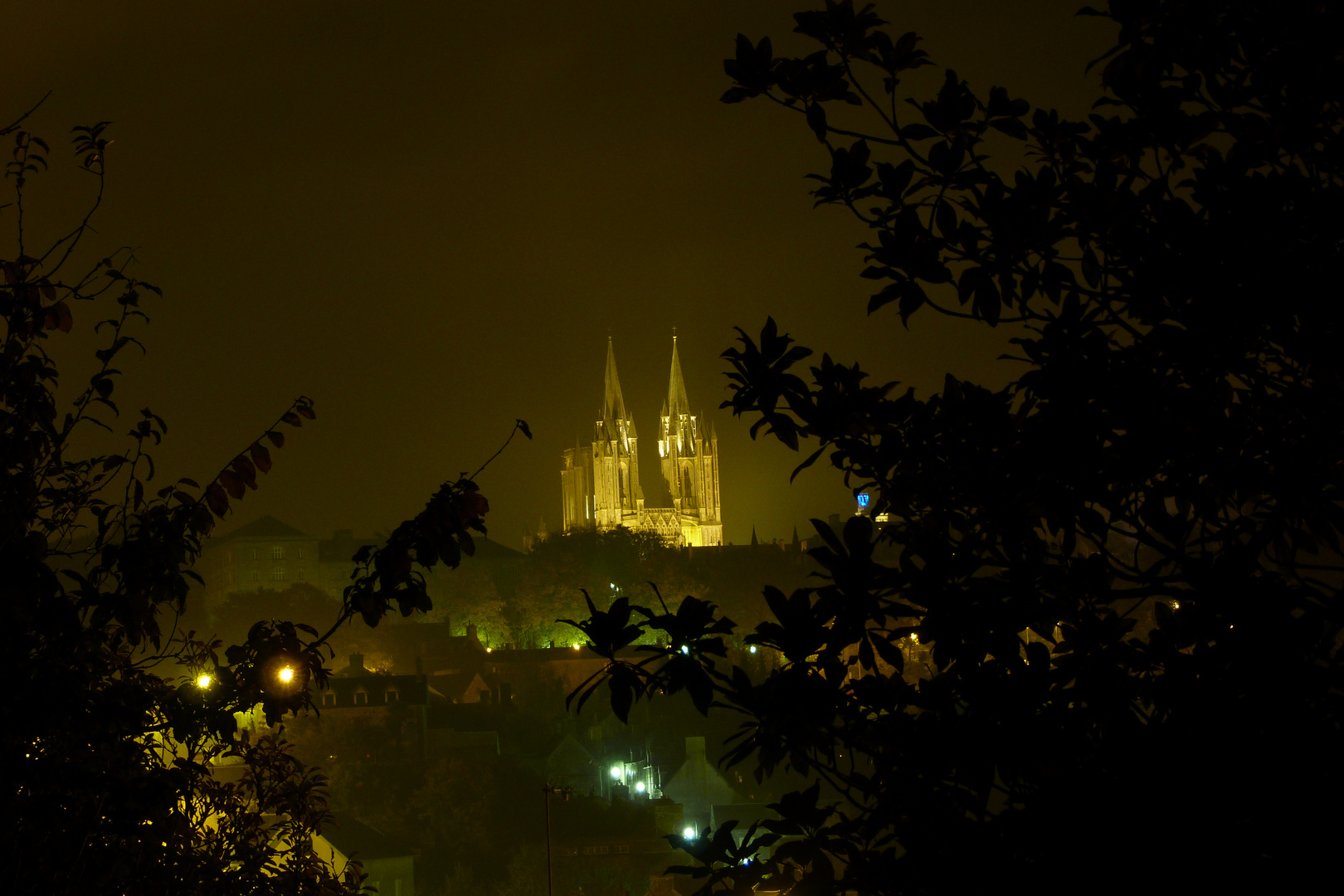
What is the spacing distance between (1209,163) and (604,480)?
4288 inches

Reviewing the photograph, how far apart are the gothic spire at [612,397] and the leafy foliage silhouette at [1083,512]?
112305 mm

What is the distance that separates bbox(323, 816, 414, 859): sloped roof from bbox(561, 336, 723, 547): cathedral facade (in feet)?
246

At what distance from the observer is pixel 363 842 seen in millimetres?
30797

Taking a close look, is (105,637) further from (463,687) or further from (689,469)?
(689,469)

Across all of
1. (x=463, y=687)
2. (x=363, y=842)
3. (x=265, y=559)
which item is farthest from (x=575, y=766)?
(x=265, y=559)

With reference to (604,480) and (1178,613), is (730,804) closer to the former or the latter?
(1178,613)

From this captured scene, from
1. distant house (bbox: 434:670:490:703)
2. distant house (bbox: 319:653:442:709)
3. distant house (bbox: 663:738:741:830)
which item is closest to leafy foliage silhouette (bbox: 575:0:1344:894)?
distant house (bbox: 663:738:741:830)

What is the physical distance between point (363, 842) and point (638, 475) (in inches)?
3263

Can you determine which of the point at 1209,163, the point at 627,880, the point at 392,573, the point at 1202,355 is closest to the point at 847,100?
the point at 1209,163

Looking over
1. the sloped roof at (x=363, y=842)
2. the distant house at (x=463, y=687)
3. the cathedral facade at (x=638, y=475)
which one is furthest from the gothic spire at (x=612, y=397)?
the sloped roof at (x=363, y=842)

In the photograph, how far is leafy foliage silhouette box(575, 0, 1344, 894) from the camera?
8.86ft

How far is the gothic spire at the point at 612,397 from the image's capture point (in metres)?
116

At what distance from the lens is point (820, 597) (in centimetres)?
303

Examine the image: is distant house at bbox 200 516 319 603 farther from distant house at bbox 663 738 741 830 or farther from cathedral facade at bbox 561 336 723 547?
distant house at bbox 663 738 741 830
